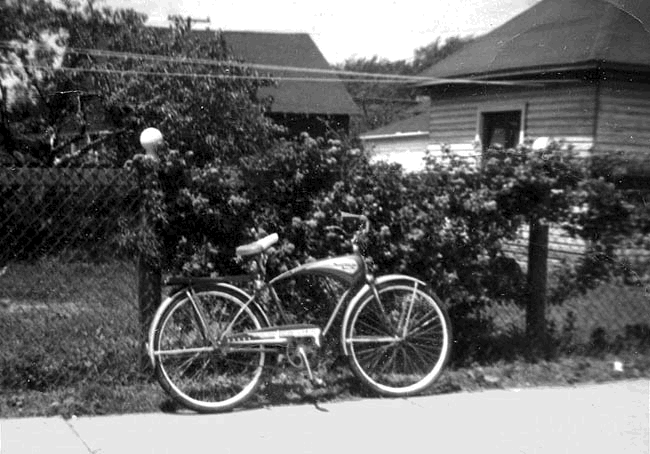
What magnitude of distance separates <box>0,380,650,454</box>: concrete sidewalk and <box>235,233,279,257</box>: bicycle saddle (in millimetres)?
988

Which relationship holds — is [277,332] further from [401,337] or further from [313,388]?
[401,337]

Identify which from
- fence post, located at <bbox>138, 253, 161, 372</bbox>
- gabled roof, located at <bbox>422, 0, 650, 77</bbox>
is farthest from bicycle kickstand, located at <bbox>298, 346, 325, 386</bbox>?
gabled roof, located at <bbox>422, 0, 650, 77</bbox>

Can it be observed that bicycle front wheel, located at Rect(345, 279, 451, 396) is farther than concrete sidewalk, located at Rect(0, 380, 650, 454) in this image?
Yes

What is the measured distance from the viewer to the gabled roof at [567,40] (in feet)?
47.7

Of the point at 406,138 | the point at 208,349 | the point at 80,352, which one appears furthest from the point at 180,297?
the point at 406,138

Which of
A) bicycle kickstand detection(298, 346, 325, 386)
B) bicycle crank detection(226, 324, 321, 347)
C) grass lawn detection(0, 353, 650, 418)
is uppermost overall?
bicycle crank detection(226, 324, 321, 347)

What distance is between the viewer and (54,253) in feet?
17.0

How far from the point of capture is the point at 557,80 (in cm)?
1597

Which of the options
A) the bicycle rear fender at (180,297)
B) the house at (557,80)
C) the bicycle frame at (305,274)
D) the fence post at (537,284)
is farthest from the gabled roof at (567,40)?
the bicycle rear fender at (180,297)

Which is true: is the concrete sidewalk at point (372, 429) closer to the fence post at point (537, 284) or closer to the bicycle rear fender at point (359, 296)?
the bicycle rear fender at point (359, 296)

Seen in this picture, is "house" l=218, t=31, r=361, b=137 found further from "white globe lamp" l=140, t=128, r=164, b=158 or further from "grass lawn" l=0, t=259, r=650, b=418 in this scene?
"grass lawn" l=0, t=259, r=650, b=418

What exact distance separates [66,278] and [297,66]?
83.7 feet

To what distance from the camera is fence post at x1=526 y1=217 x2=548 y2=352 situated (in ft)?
20.9

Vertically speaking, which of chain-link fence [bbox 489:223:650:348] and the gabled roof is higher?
the gabled roof
